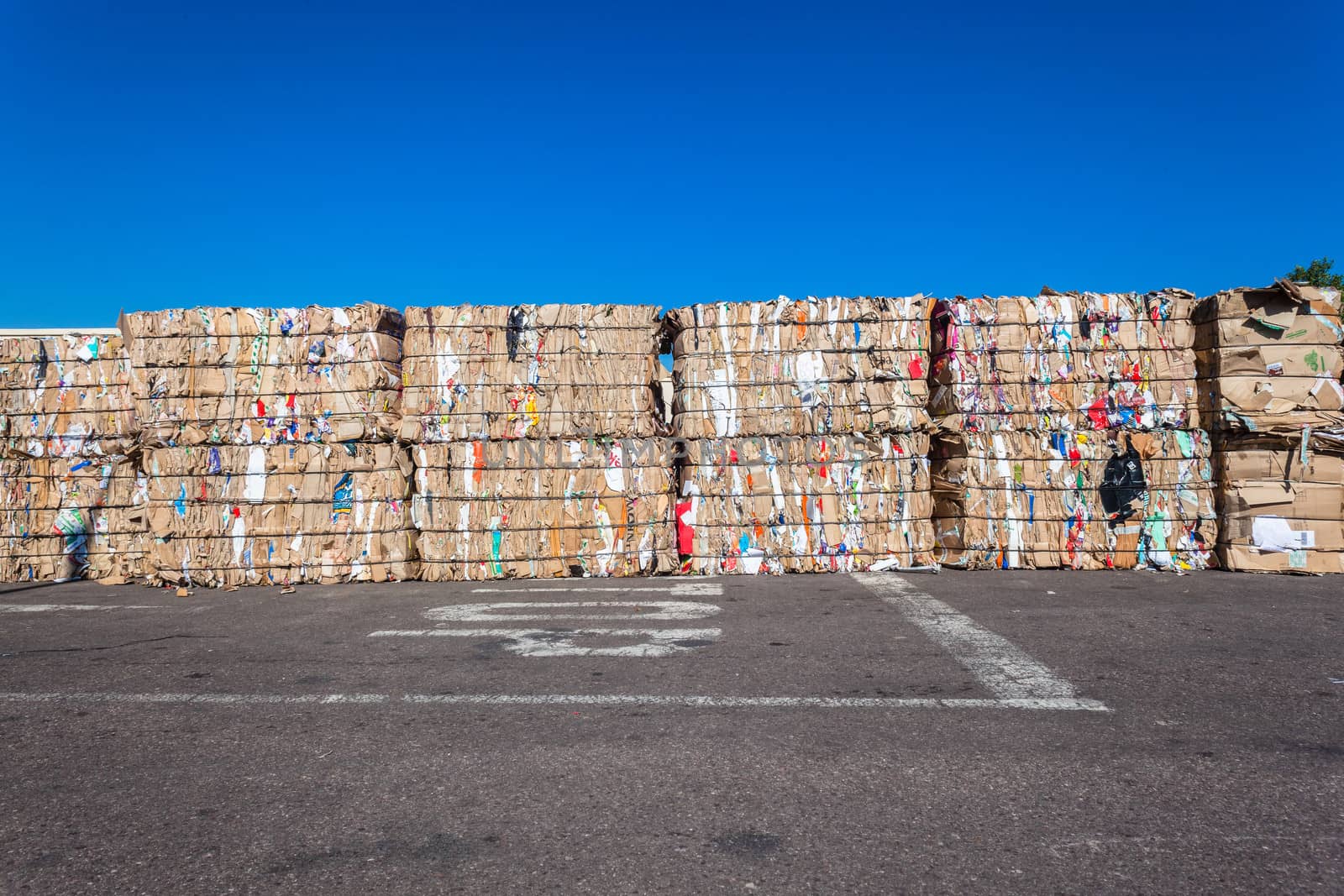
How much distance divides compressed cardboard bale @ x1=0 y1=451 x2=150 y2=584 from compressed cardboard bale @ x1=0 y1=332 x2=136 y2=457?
0.58ft

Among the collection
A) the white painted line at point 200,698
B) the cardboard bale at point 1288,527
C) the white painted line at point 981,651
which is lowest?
the white painted line at point 200,698

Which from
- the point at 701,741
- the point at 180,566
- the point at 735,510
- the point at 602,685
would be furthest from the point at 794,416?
the point at 180,566

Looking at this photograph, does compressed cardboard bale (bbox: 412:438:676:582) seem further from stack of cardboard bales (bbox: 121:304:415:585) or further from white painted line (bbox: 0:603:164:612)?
white painted line (bbox: 0:603:164:612)

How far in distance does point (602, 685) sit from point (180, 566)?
6.58 m

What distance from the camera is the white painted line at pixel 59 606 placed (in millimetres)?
7898

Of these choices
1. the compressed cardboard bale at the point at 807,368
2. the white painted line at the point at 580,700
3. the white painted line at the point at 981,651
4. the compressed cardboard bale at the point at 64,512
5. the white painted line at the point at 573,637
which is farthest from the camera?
the compressed cardboard bale at the point at 64,512

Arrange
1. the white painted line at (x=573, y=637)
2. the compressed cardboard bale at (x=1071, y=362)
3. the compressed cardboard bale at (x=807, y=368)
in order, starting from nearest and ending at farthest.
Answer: the white painted line at (x=573, y=637), the compressed cardboard bale at (x=1071, y=362), the compressed cardboard bale at (x=807, y=368)

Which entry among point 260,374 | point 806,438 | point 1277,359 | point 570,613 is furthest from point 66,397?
point 1277,359

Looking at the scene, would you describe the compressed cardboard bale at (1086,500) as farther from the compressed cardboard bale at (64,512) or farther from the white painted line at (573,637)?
the compressed cardboard bale at (64,512)

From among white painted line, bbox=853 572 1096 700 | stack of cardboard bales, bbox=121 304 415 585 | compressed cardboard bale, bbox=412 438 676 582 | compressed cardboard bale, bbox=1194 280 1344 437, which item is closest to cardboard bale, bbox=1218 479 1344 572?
compressed cardboard bale, bbox=1194 280 1344 437

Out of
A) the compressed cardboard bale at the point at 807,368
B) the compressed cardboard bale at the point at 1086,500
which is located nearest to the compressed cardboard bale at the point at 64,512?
→ the compressed cardboard bale at the point at 807,368

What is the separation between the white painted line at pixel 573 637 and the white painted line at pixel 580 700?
986mm

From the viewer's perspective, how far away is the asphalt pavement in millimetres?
2787

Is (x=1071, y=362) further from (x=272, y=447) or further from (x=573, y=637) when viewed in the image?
(x=272, y=447)
